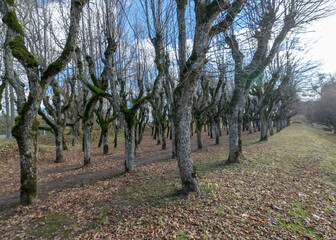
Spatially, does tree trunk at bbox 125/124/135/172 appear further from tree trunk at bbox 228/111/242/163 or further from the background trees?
tree trunk at bbox 228/111/242/163

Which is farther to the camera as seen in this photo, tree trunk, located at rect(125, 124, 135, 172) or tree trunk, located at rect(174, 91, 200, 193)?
tree trunk, located at rect(125, 124, 135, 172)

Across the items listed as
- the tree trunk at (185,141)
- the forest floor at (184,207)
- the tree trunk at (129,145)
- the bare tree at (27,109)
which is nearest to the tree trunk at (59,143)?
the forest floor at (184,207)

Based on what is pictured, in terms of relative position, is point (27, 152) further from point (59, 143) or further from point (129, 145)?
point (59, 143)

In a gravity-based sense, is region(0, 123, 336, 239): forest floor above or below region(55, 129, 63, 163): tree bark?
below

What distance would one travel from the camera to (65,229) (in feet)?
13.0

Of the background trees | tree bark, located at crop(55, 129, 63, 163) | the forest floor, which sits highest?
the background trees

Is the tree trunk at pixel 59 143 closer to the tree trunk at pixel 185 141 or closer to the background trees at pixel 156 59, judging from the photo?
the background trees at pixel 156 59

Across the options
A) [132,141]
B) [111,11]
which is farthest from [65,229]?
[111,11]

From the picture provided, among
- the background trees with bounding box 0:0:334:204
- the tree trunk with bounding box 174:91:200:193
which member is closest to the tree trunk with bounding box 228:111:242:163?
the background trees with bounding box 0:0:334:204

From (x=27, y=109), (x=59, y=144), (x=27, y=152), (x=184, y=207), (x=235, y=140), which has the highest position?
(x=27, y=109)

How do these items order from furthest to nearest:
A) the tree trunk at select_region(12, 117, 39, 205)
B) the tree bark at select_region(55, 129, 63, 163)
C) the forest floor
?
the tree bark at select_region(55, 129, 63, 163) < the tree trunk at select_region(12, 117, 39, 205) < the forest floor

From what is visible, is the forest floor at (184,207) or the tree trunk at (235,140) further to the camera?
the tree trunk at (235,140)

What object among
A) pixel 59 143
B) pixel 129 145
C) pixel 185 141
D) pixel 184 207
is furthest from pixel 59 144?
pixel 184 207

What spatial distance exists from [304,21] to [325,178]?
20.4 feet
